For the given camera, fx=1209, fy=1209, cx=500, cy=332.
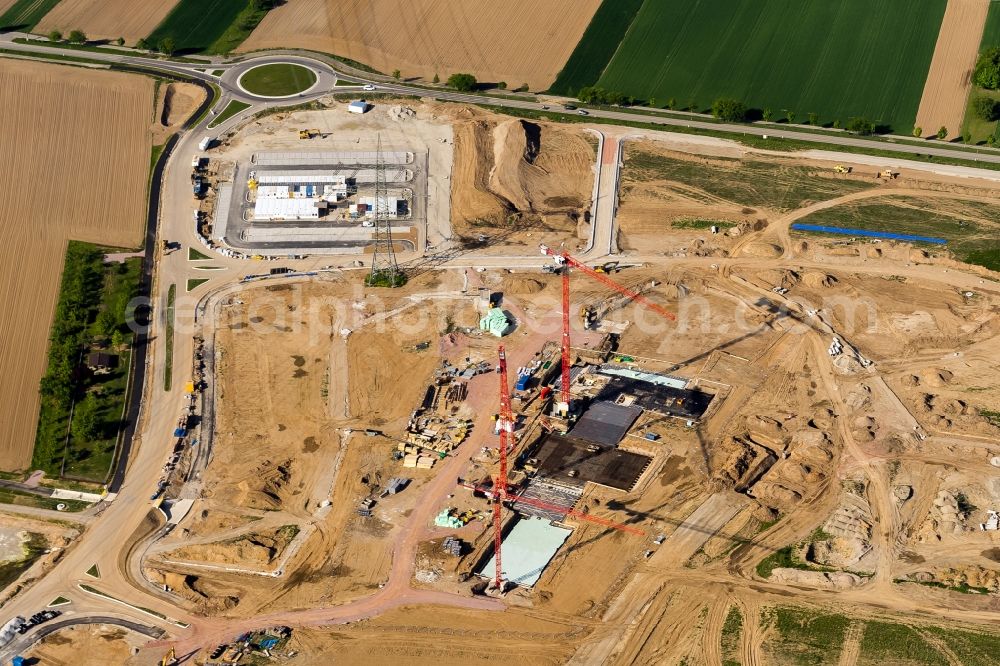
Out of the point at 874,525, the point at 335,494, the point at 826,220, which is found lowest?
the point at 335,494

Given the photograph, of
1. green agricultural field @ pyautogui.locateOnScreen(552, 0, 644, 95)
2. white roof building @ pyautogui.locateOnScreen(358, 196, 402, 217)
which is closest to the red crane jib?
white roof building @ pyautogui.locateOnScreen(358, 196, 402, 217)

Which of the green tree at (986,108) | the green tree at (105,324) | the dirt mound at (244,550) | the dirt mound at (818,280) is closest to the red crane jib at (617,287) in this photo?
the dirt mound at (818,280)

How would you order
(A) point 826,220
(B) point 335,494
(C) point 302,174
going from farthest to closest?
(C) point 302,174
(A) point 826,220
(B) point 335,494

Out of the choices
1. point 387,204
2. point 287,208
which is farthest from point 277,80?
point 387,204

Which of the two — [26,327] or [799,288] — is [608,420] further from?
[26,327]

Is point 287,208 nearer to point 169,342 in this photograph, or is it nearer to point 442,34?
point 169,342

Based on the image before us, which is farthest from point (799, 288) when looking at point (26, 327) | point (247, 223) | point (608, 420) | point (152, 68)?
point (152, 68)

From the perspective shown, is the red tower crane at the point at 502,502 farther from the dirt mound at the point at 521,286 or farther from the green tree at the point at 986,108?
the green tree at the point at 986,108
